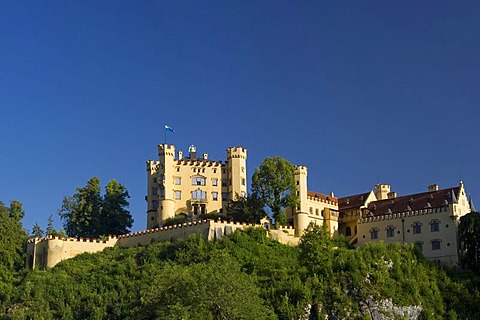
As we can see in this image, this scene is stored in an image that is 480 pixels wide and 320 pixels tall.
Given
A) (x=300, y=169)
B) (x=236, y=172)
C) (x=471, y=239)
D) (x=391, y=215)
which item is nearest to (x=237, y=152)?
(x=236, y=172)

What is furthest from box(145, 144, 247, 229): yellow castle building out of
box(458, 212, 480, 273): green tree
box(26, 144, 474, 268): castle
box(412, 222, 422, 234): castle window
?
box(458, 212, 480, 273): green tree

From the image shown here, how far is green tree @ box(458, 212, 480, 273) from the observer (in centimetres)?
8781

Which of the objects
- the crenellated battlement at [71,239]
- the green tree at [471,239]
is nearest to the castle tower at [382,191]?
the green tree at [471,239]

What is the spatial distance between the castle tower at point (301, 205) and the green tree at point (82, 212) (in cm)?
2531

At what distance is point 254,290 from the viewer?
71.8 meters

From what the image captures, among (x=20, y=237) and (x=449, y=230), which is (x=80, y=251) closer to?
(x=20, y=237)

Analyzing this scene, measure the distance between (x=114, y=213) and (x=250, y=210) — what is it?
61.6 feet

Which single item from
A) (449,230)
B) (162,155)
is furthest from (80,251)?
(449,230)

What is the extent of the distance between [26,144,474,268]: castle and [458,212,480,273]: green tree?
1241 mm

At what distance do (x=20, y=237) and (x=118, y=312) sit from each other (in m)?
22.1

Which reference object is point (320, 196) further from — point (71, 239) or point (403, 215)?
point (71, 239)

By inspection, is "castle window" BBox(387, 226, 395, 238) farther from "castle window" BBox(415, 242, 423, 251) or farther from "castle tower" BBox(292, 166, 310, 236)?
"castle tower" BBox(292, 166, 310, 236)

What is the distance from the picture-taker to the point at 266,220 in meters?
97.8

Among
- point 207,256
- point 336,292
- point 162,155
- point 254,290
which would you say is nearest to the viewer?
point 254,290
